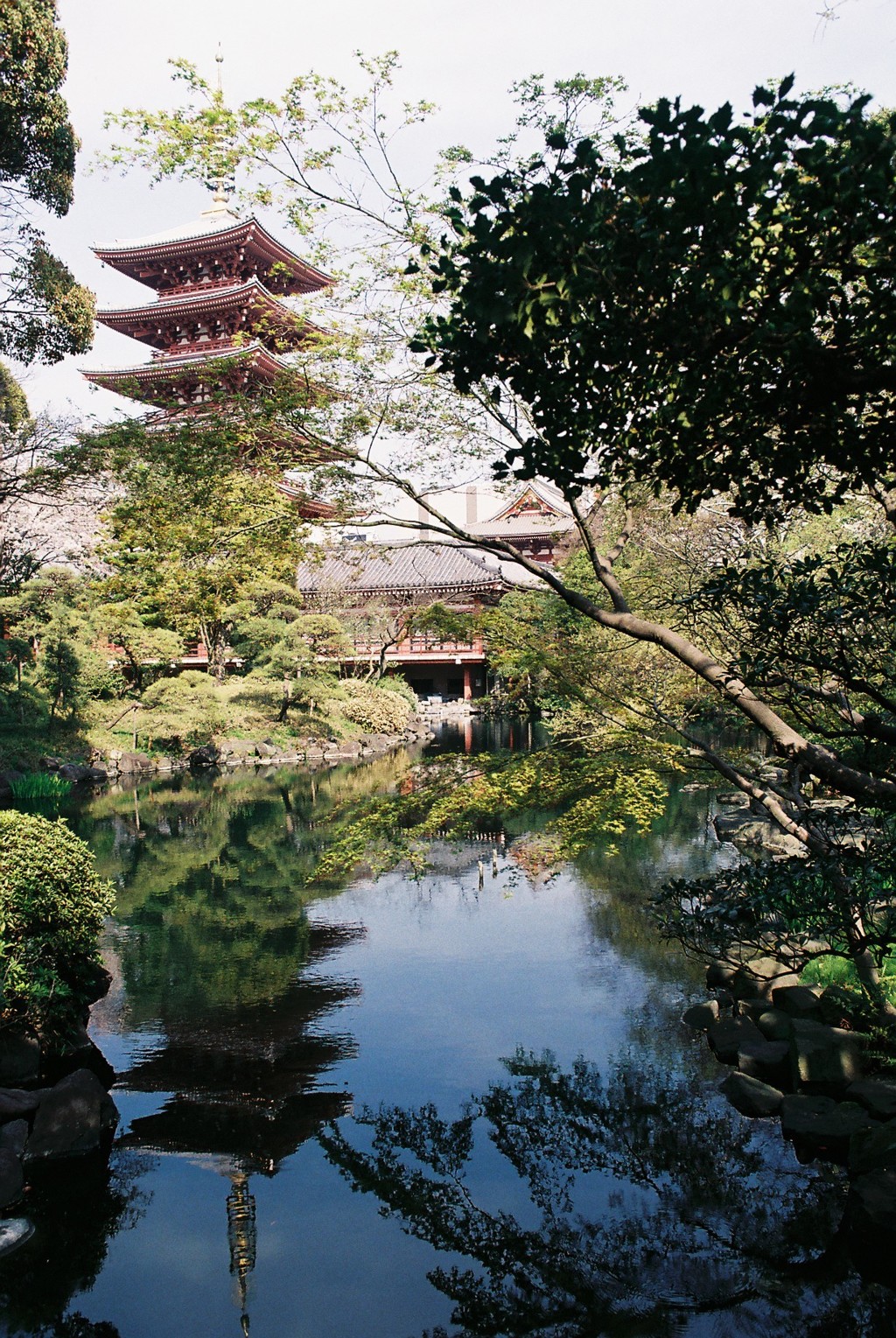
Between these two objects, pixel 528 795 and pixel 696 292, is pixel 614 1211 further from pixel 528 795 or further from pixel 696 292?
pixel 696 292

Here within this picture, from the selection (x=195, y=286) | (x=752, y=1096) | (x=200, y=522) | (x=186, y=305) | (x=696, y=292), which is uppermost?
(x=195, y=286)

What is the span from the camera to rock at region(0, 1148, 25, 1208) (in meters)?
5.09

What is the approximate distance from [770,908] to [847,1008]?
271 cm

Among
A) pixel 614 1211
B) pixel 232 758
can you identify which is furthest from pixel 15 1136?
pixel 232 758

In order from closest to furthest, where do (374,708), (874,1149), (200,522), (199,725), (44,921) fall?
(874,1149)
(44,921)
(200,522)
(199,725)
(374,708)

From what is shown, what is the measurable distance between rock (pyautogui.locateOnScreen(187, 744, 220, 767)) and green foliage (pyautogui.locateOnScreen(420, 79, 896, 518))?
68.6ft

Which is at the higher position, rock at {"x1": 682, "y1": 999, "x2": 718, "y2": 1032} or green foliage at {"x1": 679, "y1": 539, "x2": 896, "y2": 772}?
green foliage at {"x1": 679, "y1": 539, "x2": 896, "y2": 772}

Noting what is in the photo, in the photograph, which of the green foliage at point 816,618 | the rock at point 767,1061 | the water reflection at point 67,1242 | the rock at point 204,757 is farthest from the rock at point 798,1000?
the rock at point 204,757

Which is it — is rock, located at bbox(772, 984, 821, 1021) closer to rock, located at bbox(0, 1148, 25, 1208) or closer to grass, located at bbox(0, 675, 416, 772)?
rock, located at bbox(0, 1148, 25, 1208)

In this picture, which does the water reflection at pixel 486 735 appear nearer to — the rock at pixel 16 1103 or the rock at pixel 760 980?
the rock at pixel 760 980

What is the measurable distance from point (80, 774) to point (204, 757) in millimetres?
3599

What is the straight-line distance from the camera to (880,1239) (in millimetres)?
4520

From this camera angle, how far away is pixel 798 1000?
673 centimetres

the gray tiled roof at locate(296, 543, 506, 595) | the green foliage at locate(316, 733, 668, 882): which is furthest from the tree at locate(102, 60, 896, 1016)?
the gray tiled roof at locate(296, 543, 506, 595)
